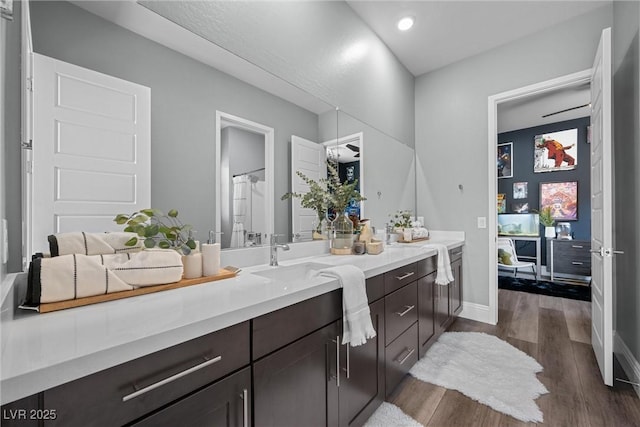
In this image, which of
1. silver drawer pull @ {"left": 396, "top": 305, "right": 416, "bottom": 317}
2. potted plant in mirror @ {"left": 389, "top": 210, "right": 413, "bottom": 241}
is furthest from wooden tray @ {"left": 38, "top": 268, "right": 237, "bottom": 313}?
potted plant in mirror @ {"left": 389, "top": 210, "right": 413, "bottom": 241}

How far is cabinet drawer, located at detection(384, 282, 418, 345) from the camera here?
5.35ft

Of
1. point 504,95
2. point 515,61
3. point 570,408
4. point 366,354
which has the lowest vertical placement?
point 570,408

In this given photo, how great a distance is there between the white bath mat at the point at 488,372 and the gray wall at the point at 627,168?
71cm

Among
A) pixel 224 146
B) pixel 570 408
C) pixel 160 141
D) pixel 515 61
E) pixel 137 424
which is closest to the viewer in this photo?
pixel 137 424

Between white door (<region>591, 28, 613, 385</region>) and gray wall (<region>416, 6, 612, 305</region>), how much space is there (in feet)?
2.44

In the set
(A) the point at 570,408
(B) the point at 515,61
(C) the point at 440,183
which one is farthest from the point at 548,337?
(B) the point at 515,61

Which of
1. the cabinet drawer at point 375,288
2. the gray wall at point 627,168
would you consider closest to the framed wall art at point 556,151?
the gray wall at point 627,168

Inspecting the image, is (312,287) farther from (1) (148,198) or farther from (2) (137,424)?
(1) (148,198)

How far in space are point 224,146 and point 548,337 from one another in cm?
313

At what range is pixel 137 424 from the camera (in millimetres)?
639

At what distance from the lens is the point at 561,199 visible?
16.6ft

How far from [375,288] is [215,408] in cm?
94

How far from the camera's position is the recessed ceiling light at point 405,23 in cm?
255

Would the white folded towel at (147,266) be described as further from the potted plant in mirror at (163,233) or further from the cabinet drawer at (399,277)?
the cabinet drawer at (399,277)
